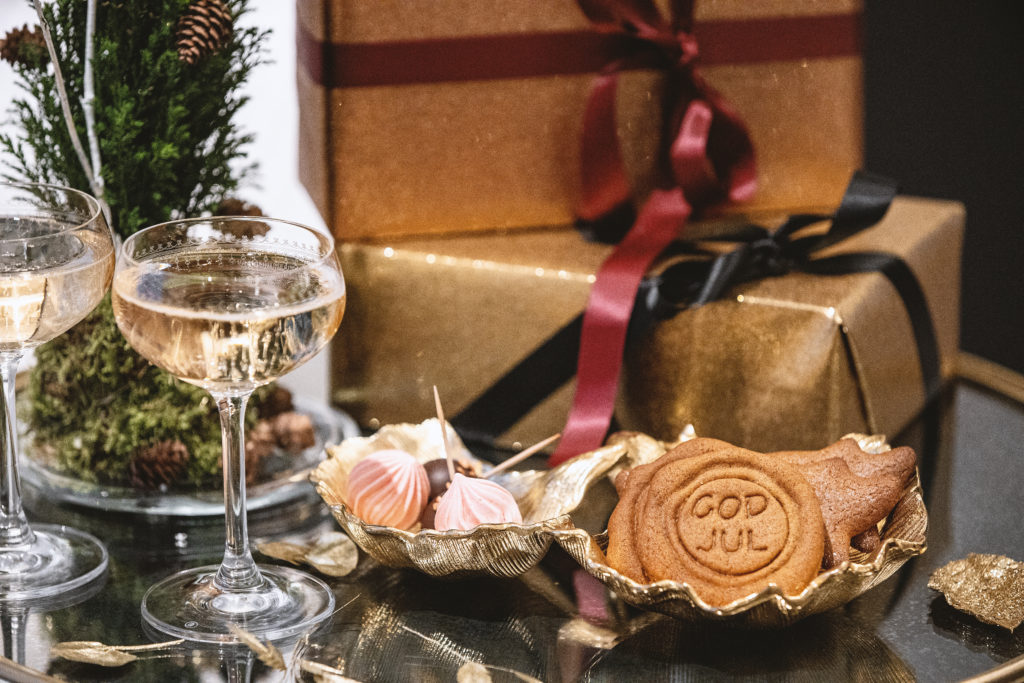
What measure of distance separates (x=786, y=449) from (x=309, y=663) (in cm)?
51

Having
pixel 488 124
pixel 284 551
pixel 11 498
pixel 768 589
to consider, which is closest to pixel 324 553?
pixel 284 551

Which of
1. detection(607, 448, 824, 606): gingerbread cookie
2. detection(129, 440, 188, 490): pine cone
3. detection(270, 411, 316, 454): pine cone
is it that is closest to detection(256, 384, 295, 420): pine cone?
detection(270, 411, 316, 454): pine cone

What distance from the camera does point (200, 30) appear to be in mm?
1067

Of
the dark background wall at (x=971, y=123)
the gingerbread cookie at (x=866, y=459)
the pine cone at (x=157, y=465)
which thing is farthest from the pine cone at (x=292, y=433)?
the dark background wall at (x=971, y=123)

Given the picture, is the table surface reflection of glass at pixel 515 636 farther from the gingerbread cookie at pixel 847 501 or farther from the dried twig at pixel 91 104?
the dried twig at pixel 91 104

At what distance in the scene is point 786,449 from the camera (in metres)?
1.17

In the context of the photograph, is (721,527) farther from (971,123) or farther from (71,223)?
(971,123)

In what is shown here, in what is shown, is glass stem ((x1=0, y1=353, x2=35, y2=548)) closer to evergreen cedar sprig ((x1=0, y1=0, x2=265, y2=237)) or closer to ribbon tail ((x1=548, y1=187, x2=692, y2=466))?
evergreen cedar sprig ((x1=0, y1=0, x2=265, y2=237))

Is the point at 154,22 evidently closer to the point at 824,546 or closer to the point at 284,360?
the point at 284,360

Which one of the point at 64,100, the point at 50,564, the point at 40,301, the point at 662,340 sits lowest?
the point at 50,564

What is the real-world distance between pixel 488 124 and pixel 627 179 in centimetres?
17

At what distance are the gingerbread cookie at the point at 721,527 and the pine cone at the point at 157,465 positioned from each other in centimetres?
41

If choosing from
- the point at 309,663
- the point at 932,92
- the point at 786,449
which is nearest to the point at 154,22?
the point at 309,663

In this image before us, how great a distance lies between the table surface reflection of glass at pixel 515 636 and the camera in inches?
33.6
